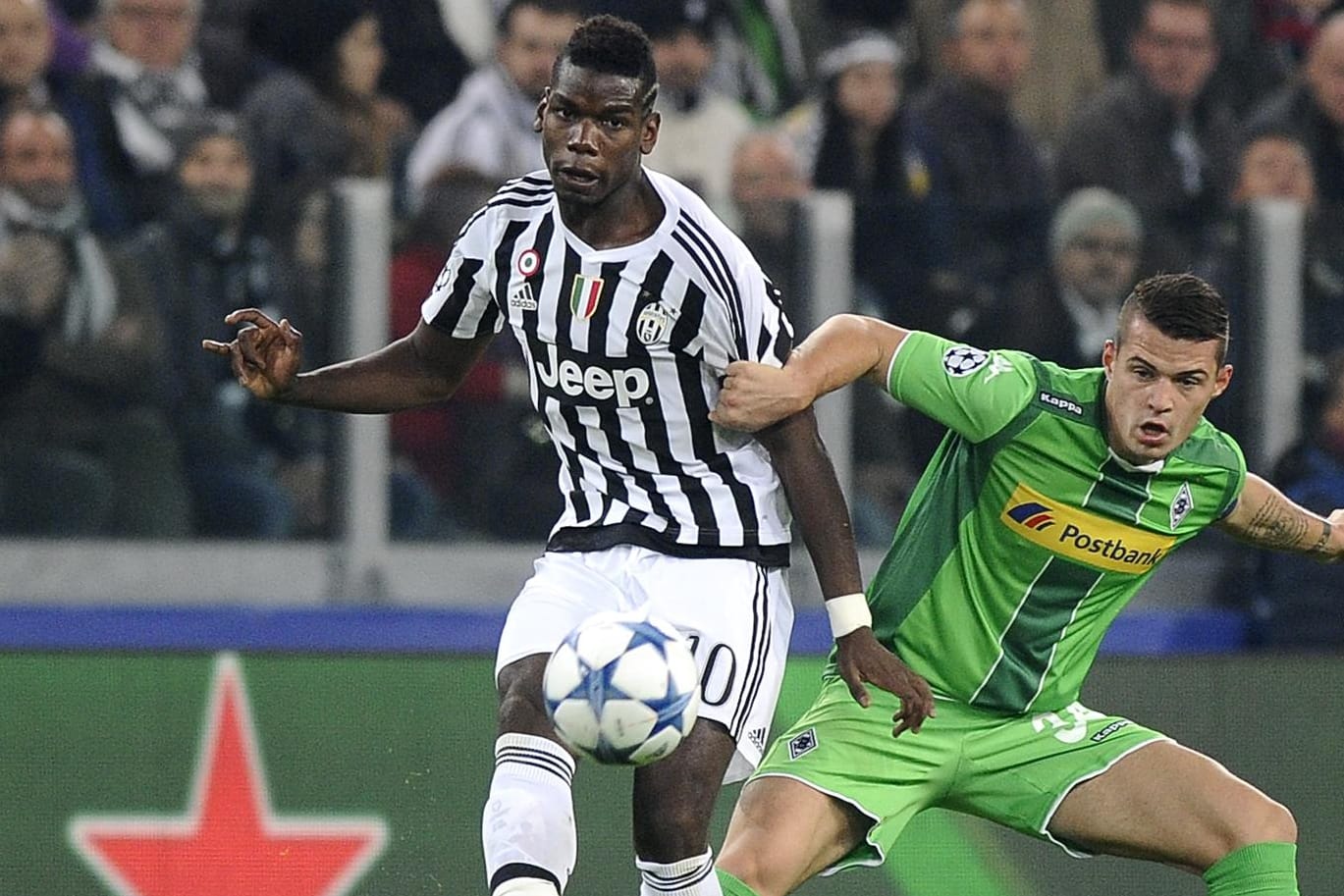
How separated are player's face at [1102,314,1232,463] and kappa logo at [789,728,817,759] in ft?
3.36

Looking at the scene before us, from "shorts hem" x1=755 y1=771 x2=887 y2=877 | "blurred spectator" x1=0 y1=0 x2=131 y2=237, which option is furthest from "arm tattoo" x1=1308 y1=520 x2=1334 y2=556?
"blurred spectator" x1=0 y1=0 x2=131 y2=237

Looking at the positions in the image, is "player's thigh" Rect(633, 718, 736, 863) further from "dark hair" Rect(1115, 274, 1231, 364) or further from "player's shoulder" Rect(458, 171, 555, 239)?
"dark hair" Rect(1115, 274, 1231, 364)

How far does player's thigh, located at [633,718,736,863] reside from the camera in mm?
4621

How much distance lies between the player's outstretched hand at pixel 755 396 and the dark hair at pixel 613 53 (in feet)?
1.97

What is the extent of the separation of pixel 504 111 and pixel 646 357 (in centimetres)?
343

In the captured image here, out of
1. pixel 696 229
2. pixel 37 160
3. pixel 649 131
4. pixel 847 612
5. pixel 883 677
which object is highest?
pixel 649 131

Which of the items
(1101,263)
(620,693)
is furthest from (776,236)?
(620,693)

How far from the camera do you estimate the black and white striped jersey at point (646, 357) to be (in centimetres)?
476

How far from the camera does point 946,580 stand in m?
5.37

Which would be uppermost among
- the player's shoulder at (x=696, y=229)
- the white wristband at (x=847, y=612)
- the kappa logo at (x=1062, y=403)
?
the player's shoulder at (x=696, y=229)

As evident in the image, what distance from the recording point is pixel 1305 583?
25.1 ft

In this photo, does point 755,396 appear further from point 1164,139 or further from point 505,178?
point 1164,139

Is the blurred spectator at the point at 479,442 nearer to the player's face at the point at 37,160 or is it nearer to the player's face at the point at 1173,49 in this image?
the player's face at the point at 37,160

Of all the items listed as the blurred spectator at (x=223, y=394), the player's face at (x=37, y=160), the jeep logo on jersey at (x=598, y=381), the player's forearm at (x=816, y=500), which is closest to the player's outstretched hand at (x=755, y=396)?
the player's forearm at (x=816, y=500)
